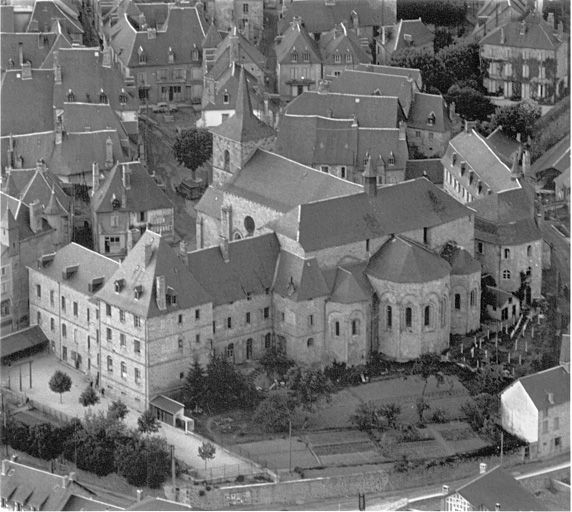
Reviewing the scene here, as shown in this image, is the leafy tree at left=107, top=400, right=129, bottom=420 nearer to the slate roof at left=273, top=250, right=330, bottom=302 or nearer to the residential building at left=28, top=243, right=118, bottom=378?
the residential building at left=28, top=243, right=118, bottom=378

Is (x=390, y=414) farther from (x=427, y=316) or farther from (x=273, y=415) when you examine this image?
(x=427, y=316)

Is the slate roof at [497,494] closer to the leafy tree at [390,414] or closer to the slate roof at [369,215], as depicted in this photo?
the leafy tree at [390,414]

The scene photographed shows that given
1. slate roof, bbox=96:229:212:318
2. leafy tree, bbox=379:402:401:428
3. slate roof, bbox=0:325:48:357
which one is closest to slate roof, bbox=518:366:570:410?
leafy tree, bbox=379:402:401:428

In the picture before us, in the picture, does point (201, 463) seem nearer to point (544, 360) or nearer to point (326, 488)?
point (326, 488)

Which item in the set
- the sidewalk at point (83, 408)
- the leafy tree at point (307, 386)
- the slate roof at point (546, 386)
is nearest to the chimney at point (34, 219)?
the sidewalk at point (83, 408)

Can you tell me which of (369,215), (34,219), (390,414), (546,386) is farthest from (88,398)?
(546,386)
